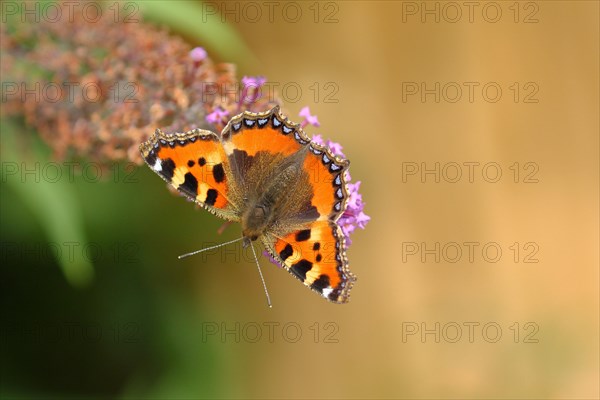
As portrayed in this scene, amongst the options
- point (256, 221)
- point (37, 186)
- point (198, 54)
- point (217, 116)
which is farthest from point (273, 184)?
point (37, 186)

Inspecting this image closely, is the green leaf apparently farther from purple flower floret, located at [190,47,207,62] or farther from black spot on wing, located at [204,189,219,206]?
purple flower floret, located at [190,47,207,62]

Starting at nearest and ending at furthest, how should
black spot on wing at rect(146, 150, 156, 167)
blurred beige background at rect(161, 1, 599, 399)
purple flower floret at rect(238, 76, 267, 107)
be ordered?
black spot on wing at rect(146, 150, 156, 167) → purple flower floret at rect(238, 76, 267, 107) → blurred beige background at rect(161, 1, 599, 399)

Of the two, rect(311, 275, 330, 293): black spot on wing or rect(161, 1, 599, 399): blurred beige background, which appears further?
rect(161, 1, 599, 399): blurred beige background

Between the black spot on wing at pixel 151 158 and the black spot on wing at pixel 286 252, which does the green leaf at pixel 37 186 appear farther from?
the black spot on wing at pixel 286 252

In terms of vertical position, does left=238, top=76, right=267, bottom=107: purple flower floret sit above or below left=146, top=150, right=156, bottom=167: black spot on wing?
above

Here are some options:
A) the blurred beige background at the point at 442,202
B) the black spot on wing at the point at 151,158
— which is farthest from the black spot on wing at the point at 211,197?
the blurred beige background at the point at 442,202

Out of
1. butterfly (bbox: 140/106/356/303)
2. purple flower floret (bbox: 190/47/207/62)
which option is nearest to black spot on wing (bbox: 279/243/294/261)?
butterfly (bbox: 140/106/356/303)
